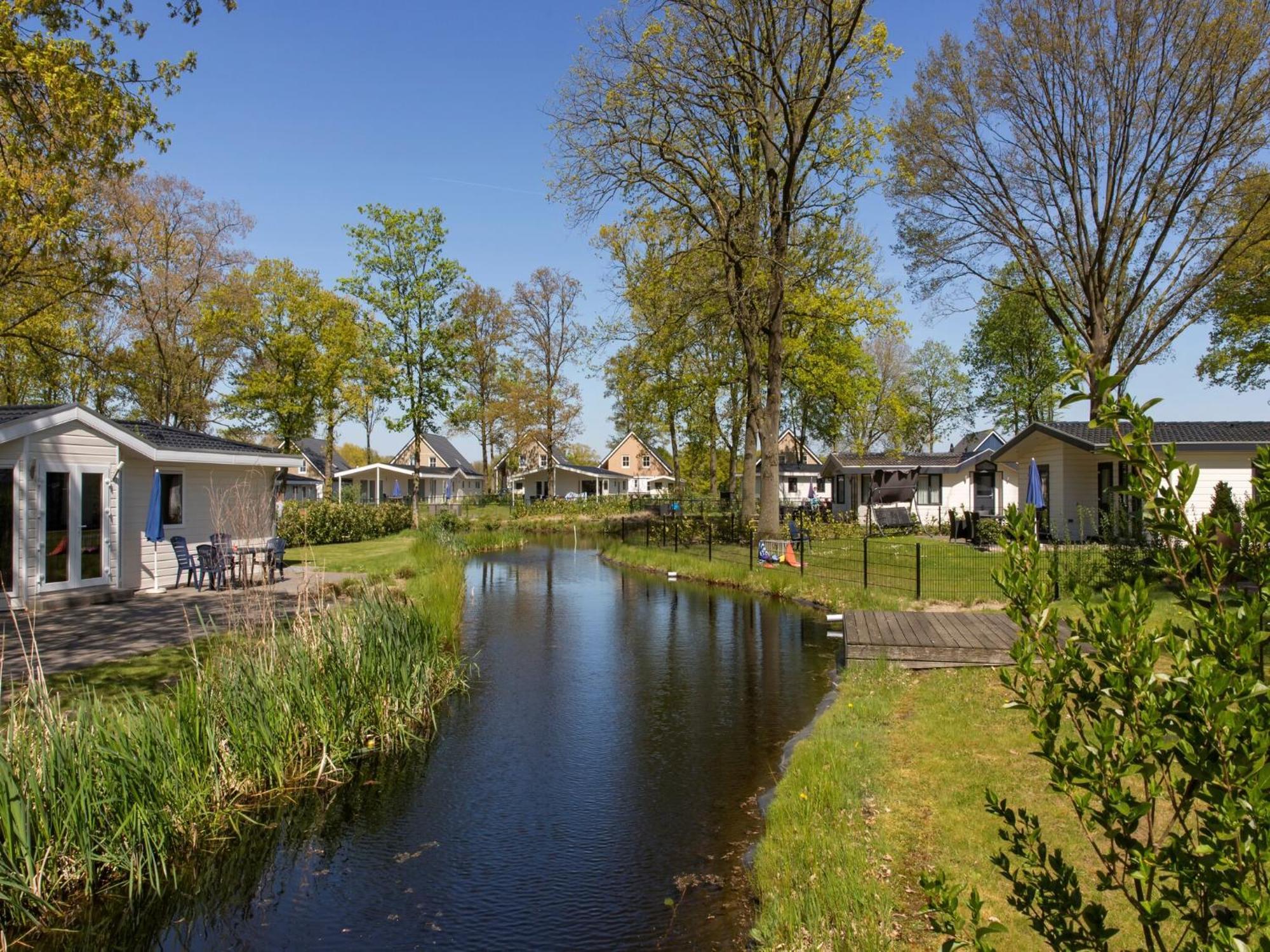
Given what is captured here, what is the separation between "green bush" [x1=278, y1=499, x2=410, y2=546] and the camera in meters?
28.8

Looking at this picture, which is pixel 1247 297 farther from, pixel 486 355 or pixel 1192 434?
pixel 486 355

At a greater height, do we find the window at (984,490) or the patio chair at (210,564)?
the window at (984,490)

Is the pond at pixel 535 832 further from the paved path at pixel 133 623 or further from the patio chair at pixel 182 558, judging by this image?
the patio chair at pixel 182 558

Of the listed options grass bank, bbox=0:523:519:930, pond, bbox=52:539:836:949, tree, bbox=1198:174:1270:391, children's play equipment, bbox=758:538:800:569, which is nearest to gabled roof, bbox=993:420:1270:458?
tree, bbox=1198:174:1270:391

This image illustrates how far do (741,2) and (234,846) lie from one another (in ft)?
73.8

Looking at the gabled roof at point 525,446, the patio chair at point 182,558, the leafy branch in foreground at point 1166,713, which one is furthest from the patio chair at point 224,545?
the gabled roof at point 525,446

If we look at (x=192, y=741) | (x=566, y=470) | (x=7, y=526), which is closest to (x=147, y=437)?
(x=7, y=526)

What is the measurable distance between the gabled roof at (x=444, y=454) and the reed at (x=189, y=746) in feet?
225

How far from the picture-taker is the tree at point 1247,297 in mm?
22938

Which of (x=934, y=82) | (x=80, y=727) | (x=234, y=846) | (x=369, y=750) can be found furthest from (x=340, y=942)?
(x=934, y=82)

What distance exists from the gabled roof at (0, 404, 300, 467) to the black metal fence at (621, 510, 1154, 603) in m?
12.7

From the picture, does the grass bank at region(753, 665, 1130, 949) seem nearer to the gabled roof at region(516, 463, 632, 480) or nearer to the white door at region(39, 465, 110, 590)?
the white door at region(39, 465, 110, 590)

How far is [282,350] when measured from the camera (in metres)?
43.2

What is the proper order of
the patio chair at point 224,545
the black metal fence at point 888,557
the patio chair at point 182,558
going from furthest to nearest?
the patio chair at point 182,558, the patio chair at point 224,545, the black metal fence at point 888,557
